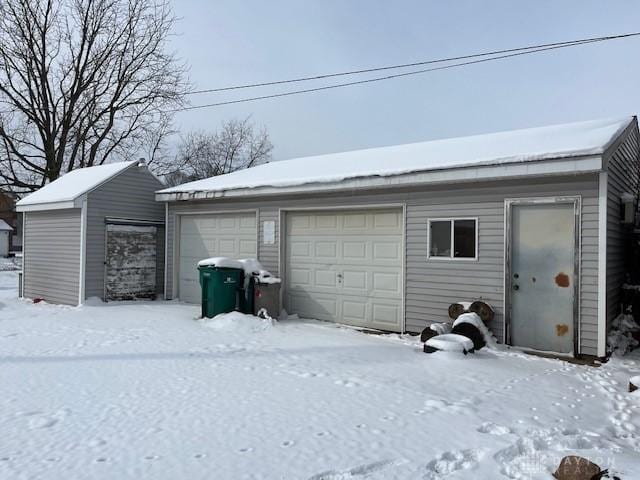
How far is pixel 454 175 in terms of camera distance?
7.30 meters

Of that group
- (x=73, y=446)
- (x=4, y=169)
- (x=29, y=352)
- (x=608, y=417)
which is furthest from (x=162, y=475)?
(x=4, y=169)

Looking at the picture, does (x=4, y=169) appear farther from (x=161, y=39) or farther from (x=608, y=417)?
(x=608, y=417)

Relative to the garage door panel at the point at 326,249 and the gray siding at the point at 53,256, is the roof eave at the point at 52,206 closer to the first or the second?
the gray siding at the point at 53,256

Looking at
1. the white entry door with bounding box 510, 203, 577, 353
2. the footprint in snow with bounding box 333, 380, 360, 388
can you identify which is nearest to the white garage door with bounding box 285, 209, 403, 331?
the white entry door with bounding box 510, 203, 577, 353

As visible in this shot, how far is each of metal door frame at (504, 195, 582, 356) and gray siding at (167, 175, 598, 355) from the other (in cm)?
6

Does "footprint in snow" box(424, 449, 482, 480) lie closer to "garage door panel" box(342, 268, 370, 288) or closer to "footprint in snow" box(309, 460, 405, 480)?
"footprint in snow" box(309, 460, 405, 480)

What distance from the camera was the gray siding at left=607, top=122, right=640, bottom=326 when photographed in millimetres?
6852

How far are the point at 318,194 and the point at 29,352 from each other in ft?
17.5

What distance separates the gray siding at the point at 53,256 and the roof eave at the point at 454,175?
13.5 ft

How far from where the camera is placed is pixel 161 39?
80.5ft

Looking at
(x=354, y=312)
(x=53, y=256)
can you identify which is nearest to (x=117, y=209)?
(x=53, y=256)

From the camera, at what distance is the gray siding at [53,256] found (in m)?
11.2

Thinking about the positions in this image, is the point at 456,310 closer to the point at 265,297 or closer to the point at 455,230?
the point at 455,230

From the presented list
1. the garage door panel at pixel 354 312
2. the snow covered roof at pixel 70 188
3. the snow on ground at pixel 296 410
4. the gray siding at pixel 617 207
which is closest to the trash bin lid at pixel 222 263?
the snow on ground at pixel 296 410
